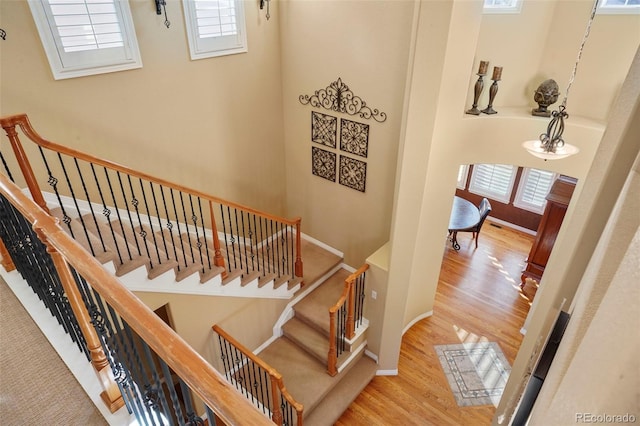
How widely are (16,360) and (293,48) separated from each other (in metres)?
5.01

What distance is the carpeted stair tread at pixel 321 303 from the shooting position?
5500 mm

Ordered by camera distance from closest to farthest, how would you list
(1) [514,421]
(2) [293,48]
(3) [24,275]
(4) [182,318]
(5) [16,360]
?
(1) [514,421] < (5) [16,360] < (3) [24,275] < (4) [182,318] < (2) [293,48]

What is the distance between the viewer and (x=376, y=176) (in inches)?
213

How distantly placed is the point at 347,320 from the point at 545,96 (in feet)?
11.8

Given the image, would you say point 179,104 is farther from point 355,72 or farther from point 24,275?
point 24,275

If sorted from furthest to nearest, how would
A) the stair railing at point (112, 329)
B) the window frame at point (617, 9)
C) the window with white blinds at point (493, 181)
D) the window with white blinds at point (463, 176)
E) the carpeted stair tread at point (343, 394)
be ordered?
the window with white blinds at point (463, 176)
the window with white blinds at point (493, 181)
the carpeted stair tread at point (343, 394)
the window frame at point (617, 9)
the stair railing at point (112, 329)

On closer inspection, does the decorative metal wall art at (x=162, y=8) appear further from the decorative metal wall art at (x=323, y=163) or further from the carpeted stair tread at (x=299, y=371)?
the carpeted stair tread at (x=299, y=371)

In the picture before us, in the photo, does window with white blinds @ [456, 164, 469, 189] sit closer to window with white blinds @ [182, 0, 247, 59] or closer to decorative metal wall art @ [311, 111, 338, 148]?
decorative metal wall art @ [311, 111, 338, 148]

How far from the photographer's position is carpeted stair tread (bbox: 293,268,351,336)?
5.50 m

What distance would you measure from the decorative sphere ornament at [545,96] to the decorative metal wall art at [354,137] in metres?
2.08

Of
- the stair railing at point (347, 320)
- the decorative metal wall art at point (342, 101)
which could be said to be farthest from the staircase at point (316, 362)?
the decorative metal wall art at point (342, 101)

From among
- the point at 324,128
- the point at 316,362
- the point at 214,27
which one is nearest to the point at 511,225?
the point at 324,128

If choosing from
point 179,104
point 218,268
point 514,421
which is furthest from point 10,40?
point 514,421

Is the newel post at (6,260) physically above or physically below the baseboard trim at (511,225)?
above
